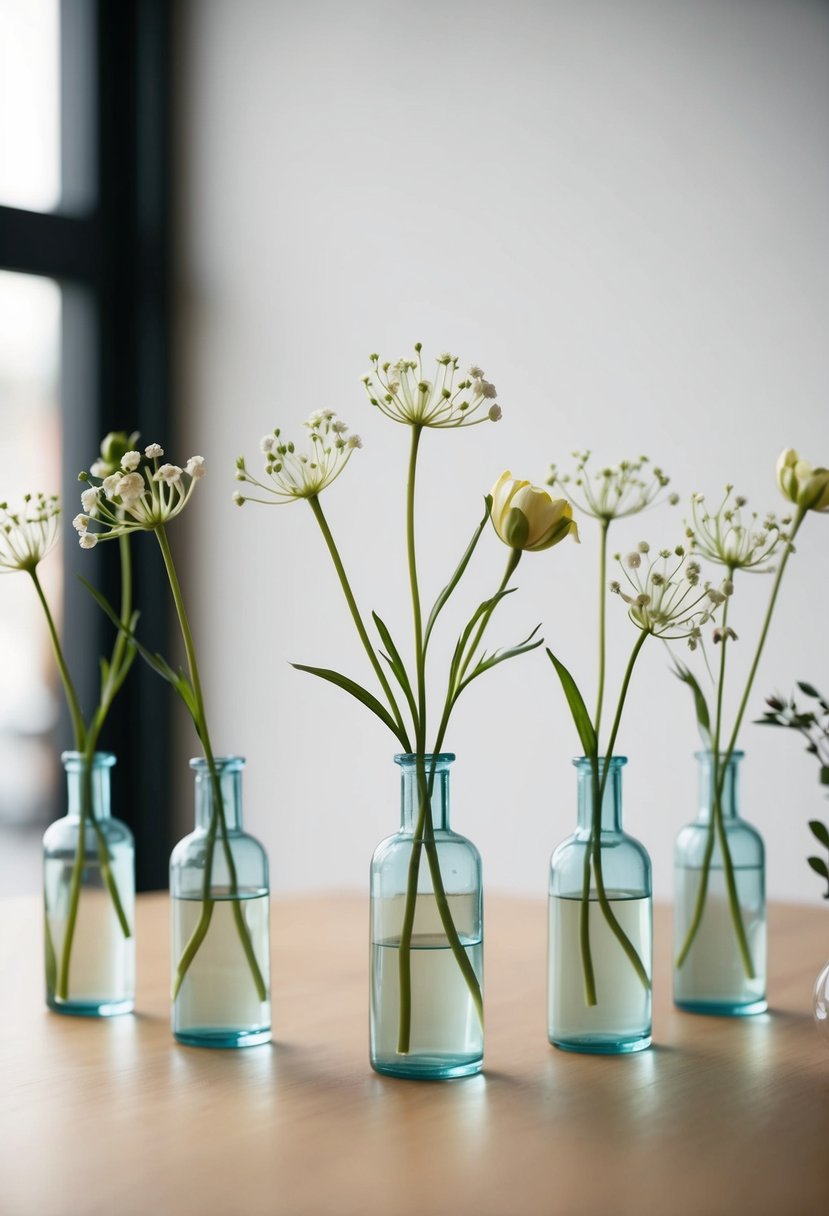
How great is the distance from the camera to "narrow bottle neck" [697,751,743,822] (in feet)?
3.96

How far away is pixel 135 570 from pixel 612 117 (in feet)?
5.09

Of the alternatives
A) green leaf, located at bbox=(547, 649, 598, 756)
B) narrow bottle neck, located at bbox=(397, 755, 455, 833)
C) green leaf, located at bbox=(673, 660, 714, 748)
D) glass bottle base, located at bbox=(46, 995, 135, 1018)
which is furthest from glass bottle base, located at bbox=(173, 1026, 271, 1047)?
green leaf, located at bbox=(673, 660, 714, 748)

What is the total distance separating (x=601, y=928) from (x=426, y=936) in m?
0.14

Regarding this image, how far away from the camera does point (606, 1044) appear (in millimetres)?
1076

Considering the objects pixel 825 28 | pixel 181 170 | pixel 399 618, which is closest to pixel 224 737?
pixel 399 618

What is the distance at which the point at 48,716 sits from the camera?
3.31m

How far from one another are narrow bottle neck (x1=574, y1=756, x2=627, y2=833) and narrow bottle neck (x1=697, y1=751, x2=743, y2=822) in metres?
0.16

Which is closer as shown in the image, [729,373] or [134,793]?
[729,373]

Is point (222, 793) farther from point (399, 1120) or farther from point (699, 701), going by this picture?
point (699, 701)

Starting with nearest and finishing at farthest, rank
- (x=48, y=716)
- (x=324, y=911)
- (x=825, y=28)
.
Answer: (x=324, y=911) < (x=825, y=28) < (x=48, y=716)

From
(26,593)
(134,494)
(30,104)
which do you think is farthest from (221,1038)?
(30,104)

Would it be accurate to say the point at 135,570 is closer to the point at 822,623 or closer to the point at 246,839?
the point at 822,623

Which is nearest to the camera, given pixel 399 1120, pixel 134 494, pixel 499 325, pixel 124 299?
pixel 399 1120

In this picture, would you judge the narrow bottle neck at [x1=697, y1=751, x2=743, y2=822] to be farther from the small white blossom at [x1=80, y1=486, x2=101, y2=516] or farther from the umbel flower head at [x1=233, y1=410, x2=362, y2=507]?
the small white blossom at [x1=80, y1=486, x2=101, y2=516]
